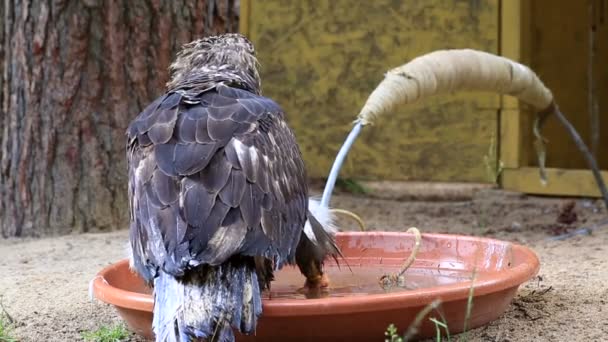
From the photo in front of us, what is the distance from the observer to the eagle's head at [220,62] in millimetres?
3418

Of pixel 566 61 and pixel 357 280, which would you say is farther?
pixel 566 61

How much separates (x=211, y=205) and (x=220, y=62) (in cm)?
112

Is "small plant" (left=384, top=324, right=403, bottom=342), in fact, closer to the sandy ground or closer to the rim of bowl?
the rim of bowl

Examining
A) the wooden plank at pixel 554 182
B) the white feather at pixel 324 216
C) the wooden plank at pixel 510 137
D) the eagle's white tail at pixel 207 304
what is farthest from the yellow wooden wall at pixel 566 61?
the eagle's white tail at pixel 207 304

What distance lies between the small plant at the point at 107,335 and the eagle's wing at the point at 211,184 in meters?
0.47

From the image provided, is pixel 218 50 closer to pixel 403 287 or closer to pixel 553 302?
pixel 403 287

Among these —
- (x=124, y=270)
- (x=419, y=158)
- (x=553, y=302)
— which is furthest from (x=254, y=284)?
(x=419, y=158)

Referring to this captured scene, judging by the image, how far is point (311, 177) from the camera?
763 centimetres

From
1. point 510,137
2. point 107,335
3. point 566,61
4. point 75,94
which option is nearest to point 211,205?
point 107,335

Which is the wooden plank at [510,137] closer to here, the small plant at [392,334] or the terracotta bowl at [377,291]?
the terracotta bowl at [377,291]

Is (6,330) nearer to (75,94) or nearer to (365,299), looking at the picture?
(365,299)

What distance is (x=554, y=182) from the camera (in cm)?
681

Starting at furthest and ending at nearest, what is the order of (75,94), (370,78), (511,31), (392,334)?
(370,78)
(511,31)
(75,94)
(392,334)

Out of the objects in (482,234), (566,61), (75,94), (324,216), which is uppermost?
(566,61)
